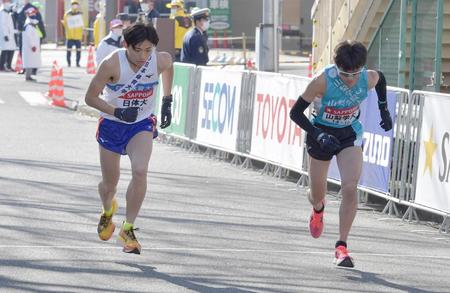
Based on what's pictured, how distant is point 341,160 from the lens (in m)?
9.67

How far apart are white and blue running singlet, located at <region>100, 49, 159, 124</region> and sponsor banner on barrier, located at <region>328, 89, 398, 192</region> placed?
3706 millimetres

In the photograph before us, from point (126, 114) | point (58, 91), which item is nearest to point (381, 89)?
point (126, 114)

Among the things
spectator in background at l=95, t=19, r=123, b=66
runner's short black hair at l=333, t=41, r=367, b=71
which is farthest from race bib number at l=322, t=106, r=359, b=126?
spectator in background at l=95, t=19, r=123, b=66

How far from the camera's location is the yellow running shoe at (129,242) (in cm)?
949

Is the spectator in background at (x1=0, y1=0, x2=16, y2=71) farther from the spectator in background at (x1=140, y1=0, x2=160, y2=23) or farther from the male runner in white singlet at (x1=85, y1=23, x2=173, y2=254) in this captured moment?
the male runner in white singlet at (x1=85, y1=23, x2=173, y2=254)

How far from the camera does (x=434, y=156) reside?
11914mm

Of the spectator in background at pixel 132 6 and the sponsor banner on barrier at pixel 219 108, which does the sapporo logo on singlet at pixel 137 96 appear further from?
the spectator in background at pixel 132 6

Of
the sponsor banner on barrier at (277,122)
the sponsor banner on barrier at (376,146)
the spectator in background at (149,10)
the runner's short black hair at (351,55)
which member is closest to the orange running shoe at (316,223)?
the runner's short black hair at (351,55)

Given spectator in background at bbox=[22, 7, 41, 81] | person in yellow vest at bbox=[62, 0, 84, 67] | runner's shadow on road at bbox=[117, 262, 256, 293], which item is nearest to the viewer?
runner's shadow on road at bbox=[117, 262, 256, 293]

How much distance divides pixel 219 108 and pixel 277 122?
1.91 meters

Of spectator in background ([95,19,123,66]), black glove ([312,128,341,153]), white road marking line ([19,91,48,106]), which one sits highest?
black glove ([312,128,341,153])

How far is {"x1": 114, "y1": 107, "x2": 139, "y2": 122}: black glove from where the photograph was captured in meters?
9.34

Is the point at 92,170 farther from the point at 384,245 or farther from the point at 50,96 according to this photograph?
the point at 50,96

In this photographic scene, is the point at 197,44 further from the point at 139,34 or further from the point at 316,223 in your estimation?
the point at 139,34
